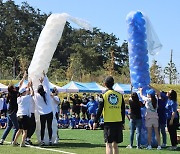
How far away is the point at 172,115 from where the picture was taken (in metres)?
13.4

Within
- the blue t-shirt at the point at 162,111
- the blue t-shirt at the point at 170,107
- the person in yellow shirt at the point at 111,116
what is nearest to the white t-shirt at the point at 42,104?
the blue t-shirt at the point at 162,111

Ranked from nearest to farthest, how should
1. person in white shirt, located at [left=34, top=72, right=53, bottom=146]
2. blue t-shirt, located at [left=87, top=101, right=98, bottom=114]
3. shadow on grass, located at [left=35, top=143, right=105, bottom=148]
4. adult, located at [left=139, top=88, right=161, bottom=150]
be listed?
adult, located at [left=139, top=88, right=161, bottom=150] < person in white shirt, located at [left=34, top=72, right=53, bottom=146] < shadow on grass, located at [left=35, top=143, right=105, bottom=148] < blue t-shirt, located at [left=87, top=101, right=98, bottom=114]

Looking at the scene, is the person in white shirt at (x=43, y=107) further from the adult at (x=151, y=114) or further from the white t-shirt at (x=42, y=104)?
the adult at (x=151, y=114)

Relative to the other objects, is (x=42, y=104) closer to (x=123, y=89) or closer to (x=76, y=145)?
(x=76, y=145)

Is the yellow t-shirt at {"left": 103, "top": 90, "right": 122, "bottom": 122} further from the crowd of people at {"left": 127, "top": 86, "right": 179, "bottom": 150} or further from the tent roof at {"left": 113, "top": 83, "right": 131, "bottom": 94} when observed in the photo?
the tent roof at {"left": 113, "top": 83, "right": 131, "bottom": 94}

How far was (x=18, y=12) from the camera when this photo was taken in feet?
255

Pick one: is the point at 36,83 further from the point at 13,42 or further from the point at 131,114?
the point at 13,42

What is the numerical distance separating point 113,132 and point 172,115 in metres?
4.10

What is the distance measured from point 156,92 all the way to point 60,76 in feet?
158

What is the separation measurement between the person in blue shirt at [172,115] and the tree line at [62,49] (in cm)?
4686

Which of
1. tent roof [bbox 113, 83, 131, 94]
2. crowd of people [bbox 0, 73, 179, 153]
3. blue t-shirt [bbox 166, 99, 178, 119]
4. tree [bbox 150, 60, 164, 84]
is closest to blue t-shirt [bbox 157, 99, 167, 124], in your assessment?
crowd of people [bbox 0, 73, 179, 153]

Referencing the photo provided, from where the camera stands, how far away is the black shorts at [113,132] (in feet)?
32.0

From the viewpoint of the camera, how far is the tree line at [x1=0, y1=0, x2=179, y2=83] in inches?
2552

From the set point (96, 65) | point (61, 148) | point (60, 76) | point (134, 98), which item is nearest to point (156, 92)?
point (134, 98)
